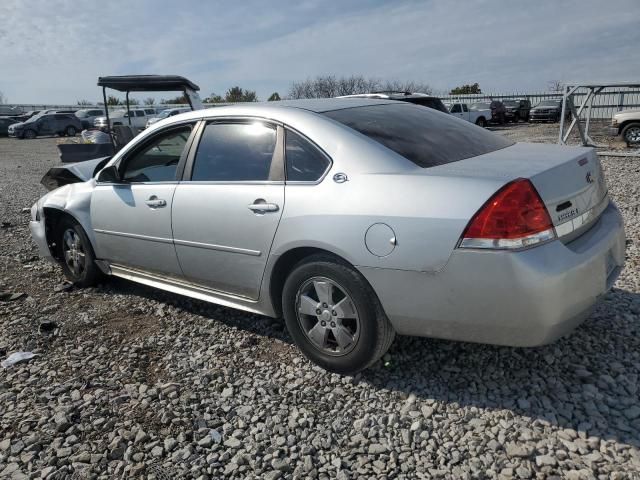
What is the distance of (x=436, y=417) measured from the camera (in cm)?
259

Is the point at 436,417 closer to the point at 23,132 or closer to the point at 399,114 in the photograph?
the point at 399,114

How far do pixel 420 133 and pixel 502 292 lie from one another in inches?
48.3

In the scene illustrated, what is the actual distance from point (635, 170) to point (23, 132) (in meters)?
34.2

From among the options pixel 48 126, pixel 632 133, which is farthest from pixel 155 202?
pixel 48 126

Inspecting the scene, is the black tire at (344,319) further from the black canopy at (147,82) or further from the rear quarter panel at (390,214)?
the black canopy at (147,82)

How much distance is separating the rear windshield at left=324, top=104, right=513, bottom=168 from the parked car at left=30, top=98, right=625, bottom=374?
0.05 feet

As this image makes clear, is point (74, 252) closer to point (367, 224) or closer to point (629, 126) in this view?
point (367, 224)

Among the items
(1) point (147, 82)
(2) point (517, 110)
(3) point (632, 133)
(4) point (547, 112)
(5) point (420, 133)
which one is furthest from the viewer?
(2) point (517, 110)

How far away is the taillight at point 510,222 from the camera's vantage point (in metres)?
2.30

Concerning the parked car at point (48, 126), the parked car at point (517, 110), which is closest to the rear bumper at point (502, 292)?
the parked car at point (517, 110)

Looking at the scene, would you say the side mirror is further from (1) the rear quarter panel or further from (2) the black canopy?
(2) the black canopy

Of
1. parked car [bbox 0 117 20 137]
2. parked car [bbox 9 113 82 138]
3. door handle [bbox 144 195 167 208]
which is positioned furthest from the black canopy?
parked car [bbox 0 117 20 137]

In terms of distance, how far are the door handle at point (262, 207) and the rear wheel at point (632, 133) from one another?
570 inches

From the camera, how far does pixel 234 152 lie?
11.1ft
